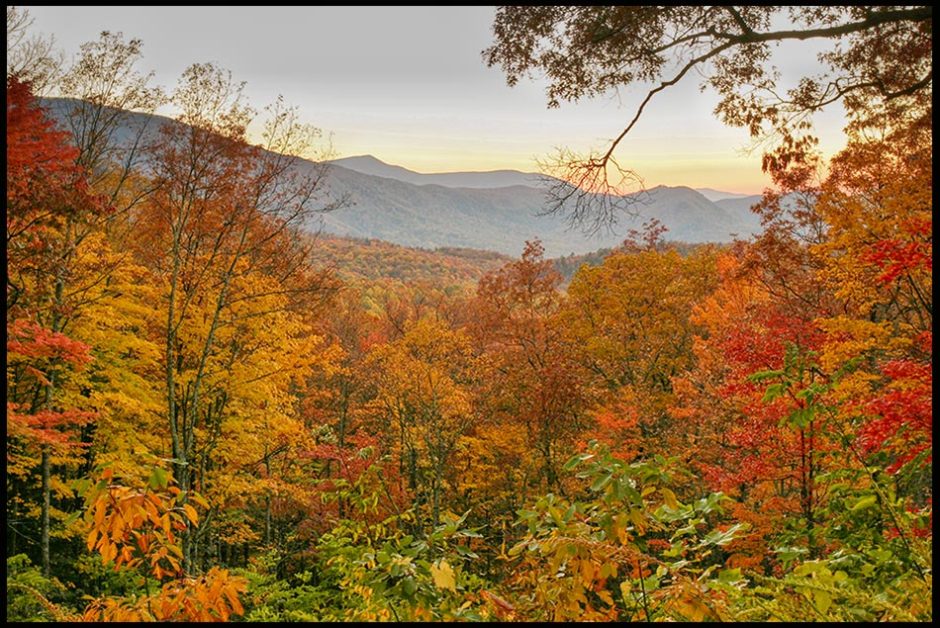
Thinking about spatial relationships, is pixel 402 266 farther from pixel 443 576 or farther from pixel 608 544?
pixel 443 576

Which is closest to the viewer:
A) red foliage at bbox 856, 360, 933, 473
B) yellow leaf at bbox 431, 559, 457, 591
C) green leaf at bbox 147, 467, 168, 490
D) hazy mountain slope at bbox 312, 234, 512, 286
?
yellow leaf at bbox 431, 559, 457, 591

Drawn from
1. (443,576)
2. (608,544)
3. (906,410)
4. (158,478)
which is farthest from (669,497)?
(906,410)

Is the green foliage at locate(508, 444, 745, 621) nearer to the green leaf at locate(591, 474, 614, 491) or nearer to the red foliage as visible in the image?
the green leaf at locate(591, 474, 614, 491)

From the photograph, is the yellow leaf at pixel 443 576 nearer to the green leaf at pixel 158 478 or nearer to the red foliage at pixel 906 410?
the green leaf at pixel 158 478

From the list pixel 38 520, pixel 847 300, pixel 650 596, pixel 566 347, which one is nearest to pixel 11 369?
pixel 38 520

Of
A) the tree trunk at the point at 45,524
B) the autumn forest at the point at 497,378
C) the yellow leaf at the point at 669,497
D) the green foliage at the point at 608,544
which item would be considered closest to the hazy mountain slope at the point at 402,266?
the autumn forest at the point at 497,378

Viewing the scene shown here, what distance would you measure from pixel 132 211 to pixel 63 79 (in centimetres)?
381

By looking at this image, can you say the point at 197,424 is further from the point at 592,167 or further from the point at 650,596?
the point at 650,596

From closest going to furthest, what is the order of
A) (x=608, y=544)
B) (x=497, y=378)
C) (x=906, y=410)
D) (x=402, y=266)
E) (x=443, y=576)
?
(x=443, y=576), (x=608, y=544), (x=906, y=410), (x=497, y=378), (x=402, y=266)

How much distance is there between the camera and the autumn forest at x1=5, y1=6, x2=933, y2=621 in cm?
265

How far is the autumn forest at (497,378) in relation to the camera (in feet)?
8.70

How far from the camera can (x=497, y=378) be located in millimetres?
17031

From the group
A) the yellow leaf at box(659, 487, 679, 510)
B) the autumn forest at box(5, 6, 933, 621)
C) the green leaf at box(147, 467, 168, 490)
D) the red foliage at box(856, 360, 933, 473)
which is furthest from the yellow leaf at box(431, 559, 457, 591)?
the red foliage at box(856, 360, 933, 473)

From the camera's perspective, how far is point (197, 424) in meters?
13.4
